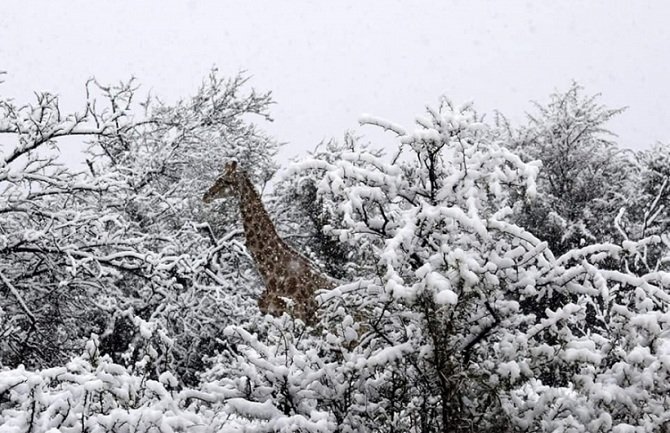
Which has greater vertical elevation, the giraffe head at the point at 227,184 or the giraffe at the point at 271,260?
the giraffe head at the point at 227,184

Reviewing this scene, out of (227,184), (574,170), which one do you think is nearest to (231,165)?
(227,184)

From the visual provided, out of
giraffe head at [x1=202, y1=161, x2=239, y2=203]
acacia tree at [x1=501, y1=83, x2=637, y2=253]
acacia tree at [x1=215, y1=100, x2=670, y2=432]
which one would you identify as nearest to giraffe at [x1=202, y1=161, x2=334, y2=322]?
giraffe head at [x1=202, y1=161, x2=239, y2=203]

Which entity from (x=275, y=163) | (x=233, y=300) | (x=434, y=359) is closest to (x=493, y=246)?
(x=434, y=359)

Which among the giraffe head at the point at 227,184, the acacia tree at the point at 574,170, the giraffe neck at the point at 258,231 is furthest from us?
the acacia tree at the point at 574,170

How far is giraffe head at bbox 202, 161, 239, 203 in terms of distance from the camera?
25.3 ft

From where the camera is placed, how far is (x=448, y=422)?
3740 mm

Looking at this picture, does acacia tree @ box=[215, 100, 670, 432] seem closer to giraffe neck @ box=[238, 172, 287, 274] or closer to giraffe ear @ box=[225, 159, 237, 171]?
giraffe neck @ box=[238, 172, 287, 274]

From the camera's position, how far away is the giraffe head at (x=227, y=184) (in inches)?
304

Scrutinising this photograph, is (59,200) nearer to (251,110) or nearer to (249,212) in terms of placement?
(251,110)

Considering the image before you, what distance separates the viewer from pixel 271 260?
7461 mm

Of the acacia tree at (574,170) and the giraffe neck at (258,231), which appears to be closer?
the giraffe neck at (258,231)

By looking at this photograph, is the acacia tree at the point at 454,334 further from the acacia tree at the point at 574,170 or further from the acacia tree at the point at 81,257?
the acacia tree at the point at 574,170

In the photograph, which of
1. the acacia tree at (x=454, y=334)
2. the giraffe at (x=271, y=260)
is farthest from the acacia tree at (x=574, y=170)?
the acacia tree at (x=454, y=334)

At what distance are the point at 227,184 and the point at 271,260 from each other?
103cm
